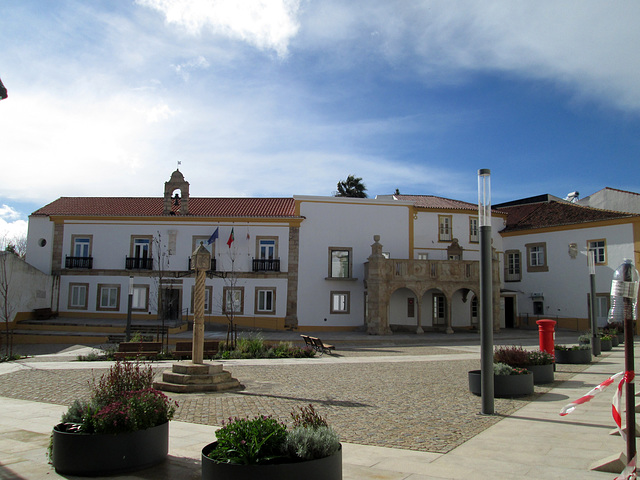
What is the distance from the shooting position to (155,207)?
126 feet

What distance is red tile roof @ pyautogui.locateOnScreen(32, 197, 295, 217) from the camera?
3644 centimetres

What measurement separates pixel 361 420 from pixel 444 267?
2500 centimetres

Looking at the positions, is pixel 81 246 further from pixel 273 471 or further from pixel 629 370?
pixel 629 370

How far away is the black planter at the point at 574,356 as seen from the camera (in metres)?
15.8

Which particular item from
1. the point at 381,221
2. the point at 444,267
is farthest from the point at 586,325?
the point at 381,221

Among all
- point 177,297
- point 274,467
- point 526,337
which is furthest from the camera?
point 177,297

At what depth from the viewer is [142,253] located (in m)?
35.7

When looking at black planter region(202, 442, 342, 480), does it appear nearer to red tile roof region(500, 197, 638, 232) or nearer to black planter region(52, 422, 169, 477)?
black planter region(52, 422, 169, 477)

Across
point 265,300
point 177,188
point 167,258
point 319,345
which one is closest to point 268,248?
point 265,300

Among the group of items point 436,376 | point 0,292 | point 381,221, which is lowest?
point 436,376

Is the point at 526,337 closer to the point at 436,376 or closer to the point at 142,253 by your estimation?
the point at 436,376

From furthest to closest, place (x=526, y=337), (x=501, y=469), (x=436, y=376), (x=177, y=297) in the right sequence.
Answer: (x=177, y=297) → (x=526, y=337) → (x=436, y=376) → (x=501, y=469)

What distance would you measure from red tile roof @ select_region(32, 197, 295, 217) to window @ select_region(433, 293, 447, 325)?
1107 centimetres

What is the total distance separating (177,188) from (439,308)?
1996 centimetres
